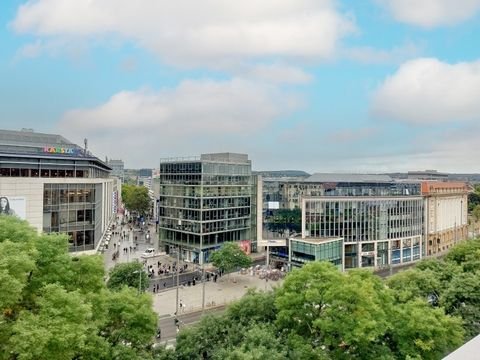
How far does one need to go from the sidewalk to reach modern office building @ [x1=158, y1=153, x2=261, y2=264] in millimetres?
8813

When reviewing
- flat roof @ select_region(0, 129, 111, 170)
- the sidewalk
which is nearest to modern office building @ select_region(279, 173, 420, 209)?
the sidewalk

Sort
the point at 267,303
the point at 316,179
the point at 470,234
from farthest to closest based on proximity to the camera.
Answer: the point at 470,234, the point at 316,179, the point at 267,303

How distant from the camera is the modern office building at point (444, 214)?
8156 centimetres

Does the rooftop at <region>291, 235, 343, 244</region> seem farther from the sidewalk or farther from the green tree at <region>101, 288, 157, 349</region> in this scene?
the green tree at <region>101, 288, 157, 349</region>

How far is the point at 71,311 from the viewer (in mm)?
16016

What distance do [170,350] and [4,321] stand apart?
9.33 metres

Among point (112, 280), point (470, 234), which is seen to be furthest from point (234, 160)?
point (470, 234)

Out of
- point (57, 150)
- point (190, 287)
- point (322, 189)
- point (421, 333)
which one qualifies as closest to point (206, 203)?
point (190, 287)

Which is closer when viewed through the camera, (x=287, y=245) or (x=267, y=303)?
(x=267, y=303)

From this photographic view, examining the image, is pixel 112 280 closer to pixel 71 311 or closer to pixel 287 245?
pixel 71 311

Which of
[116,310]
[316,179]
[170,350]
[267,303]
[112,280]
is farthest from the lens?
[316,179]

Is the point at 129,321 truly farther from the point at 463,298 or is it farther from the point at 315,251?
the point at 315,251

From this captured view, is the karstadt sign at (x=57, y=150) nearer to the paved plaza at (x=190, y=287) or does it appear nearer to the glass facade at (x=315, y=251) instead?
the paved plaza at (x=190, y=287)

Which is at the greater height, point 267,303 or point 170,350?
point 267,303
